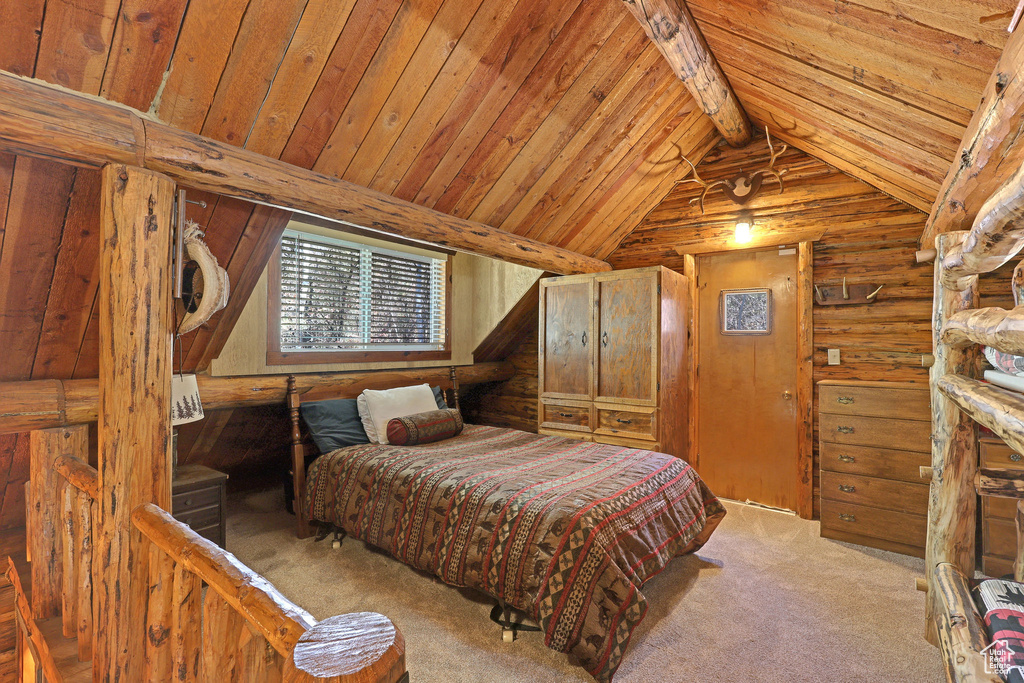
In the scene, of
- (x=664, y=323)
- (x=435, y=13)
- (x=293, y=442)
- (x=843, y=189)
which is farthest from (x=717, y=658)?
(x=843, y=189)

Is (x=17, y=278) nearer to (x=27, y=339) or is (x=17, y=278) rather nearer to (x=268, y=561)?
(x=27, y=339)

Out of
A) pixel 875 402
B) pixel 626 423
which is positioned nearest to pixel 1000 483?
pixel 875 402

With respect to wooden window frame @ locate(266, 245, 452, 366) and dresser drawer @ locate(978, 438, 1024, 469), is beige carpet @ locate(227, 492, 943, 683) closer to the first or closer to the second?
dresser drawer @ locate(978, 438, 1024, 469)

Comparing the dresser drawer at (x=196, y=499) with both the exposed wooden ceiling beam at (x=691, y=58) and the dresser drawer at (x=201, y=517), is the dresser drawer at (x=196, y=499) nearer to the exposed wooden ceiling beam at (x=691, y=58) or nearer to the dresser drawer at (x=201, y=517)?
the dresser drawer at (x=201, y=517)

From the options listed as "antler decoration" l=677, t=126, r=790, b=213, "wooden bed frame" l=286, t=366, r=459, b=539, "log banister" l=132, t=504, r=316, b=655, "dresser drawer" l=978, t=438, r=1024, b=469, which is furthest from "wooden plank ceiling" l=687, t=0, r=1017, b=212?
"wooden bed frame" l=286, t=366, r=459, b=539

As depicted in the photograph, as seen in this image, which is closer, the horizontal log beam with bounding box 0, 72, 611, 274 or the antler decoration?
the horizontal log beam with bounding box 0, 72, 611, 274

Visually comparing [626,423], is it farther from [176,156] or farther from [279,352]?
[176,156]

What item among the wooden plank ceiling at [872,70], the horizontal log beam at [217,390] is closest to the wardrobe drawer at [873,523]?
the wooden plank ceiling at [872,70]

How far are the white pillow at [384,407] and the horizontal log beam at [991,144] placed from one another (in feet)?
10.3

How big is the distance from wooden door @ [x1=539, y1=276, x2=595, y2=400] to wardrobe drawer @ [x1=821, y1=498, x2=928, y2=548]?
1.76 m

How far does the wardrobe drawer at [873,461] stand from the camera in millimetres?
2791

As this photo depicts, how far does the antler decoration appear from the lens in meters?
3.63

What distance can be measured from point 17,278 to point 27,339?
329mm

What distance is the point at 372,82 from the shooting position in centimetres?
209
